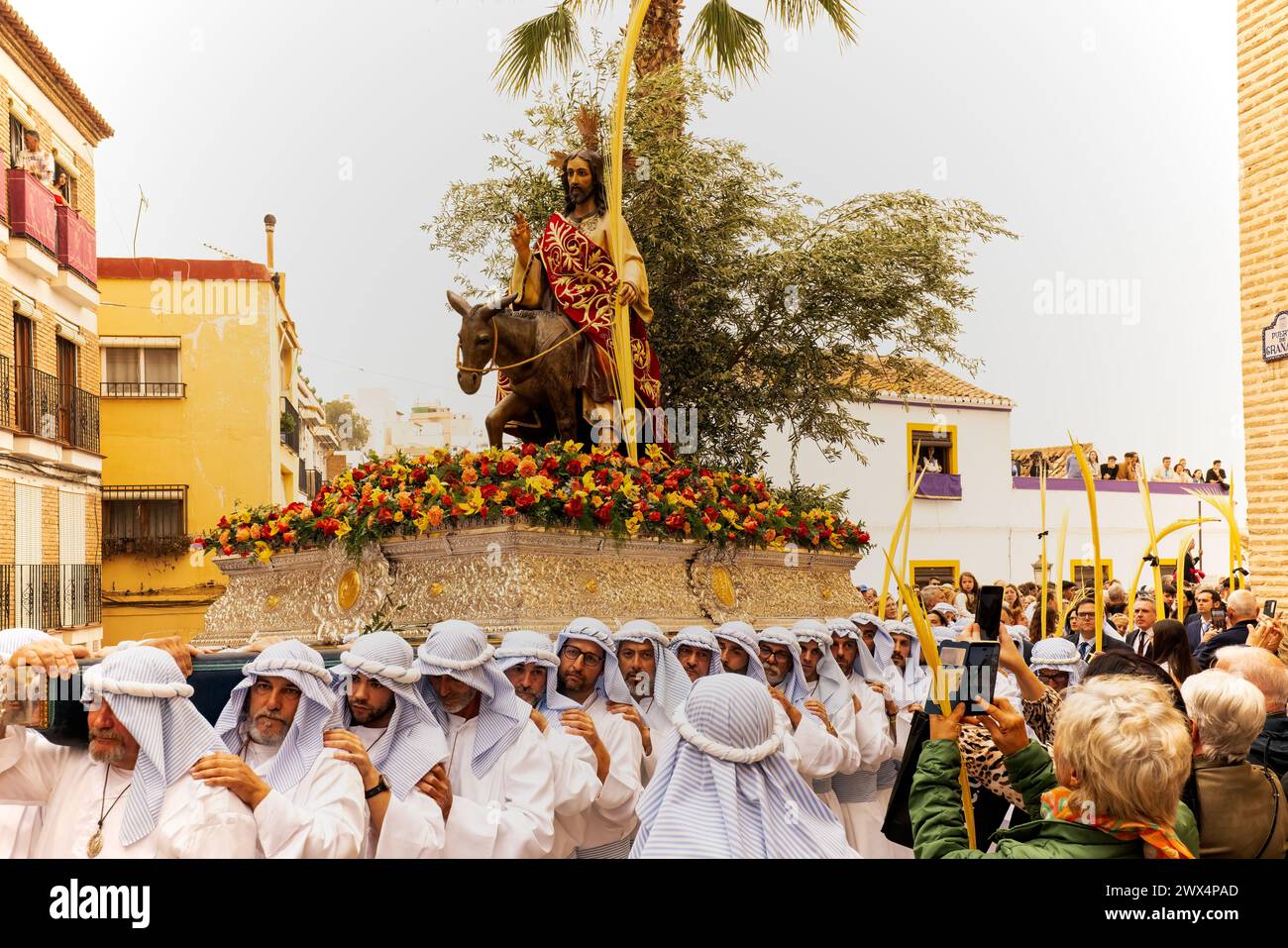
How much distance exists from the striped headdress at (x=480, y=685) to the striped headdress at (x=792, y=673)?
1457mm

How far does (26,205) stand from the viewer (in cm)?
1084

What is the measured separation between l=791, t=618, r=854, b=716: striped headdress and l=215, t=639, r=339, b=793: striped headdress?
2602 mm

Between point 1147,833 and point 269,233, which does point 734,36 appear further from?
point 1147,833

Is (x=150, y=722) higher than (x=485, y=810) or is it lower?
higher

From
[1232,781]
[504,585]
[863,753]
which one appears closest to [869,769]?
[863,753]

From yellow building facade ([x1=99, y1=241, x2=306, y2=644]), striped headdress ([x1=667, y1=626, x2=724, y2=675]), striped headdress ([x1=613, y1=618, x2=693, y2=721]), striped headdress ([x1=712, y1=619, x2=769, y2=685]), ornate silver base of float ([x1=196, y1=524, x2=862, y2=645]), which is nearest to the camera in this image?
striped headdress ([x1=613, y1=618, x2=693, y2=721])

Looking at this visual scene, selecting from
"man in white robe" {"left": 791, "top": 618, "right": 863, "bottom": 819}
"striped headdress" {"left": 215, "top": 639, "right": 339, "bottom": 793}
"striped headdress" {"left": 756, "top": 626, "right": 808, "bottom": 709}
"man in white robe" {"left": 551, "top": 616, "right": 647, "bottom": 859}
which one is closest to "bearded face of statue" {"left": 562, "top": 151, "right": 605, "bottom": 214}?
"man in white robe" {"left": 791, "top": 618, "right": 863, "bottom": 819}

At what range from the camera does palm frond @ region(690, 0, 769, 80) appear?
13.9 meters

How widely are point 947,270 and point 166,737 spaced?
13.4 metres

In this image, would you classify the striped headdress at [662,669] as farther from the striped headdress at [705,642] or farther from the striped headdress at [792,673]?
the striped headdress at [792,673]

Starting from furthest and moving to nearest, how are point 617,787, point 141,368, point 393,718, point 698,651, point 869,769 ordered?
point 141,368, point 869,769, point 698,651, point 617,787, point 393,718

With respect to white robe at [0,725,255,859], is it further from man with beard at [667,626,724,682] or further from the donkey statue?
the donkey statue

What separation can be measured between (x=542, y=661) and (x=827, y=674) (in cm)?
173
